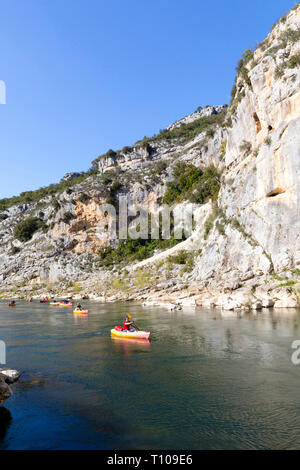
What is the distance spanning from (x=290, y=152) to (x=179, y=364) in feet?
76.4

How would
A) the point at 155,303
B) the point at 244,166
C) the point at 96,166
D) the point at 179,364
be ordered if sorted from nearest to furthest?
the point at 179,364 → the point at 155,303 → the point at 244,166 → the point at 96,166

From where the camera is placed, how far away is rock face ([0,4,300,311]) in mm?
28453

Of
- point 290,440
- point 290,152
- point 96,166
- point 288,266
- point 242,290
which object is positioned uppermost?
point 96,166

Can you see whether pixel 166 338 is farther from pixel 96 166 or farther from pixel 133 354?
pixel 96 166

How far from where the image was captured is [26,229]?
70438mm

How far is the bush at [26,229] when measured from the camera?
69875mm

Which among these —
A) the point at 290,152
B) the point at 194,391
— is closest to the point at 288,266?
the point at 290,152

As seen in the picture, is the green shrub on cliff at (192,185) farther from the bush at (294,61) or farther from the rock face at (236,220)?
the bush at (294,61)

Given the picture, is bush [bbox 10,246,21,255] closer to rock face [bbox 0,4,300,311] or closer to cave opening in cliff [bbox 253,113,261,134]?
rock face [bbox 0,4,300,311]

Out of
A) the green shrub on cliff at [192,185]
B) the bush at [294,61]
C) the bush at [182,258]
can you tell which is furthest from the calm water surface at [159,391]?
the green shrub on cliff at [192,185]

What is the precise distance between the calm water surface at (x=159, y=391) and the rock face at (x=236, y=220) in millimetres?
10504

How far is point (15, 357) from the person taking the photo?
14.9 meters

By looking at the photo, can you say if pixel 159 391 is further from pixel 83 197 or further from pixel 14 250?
pixel 14 250

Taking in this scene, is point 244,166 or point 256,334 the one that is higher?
point 244,166
